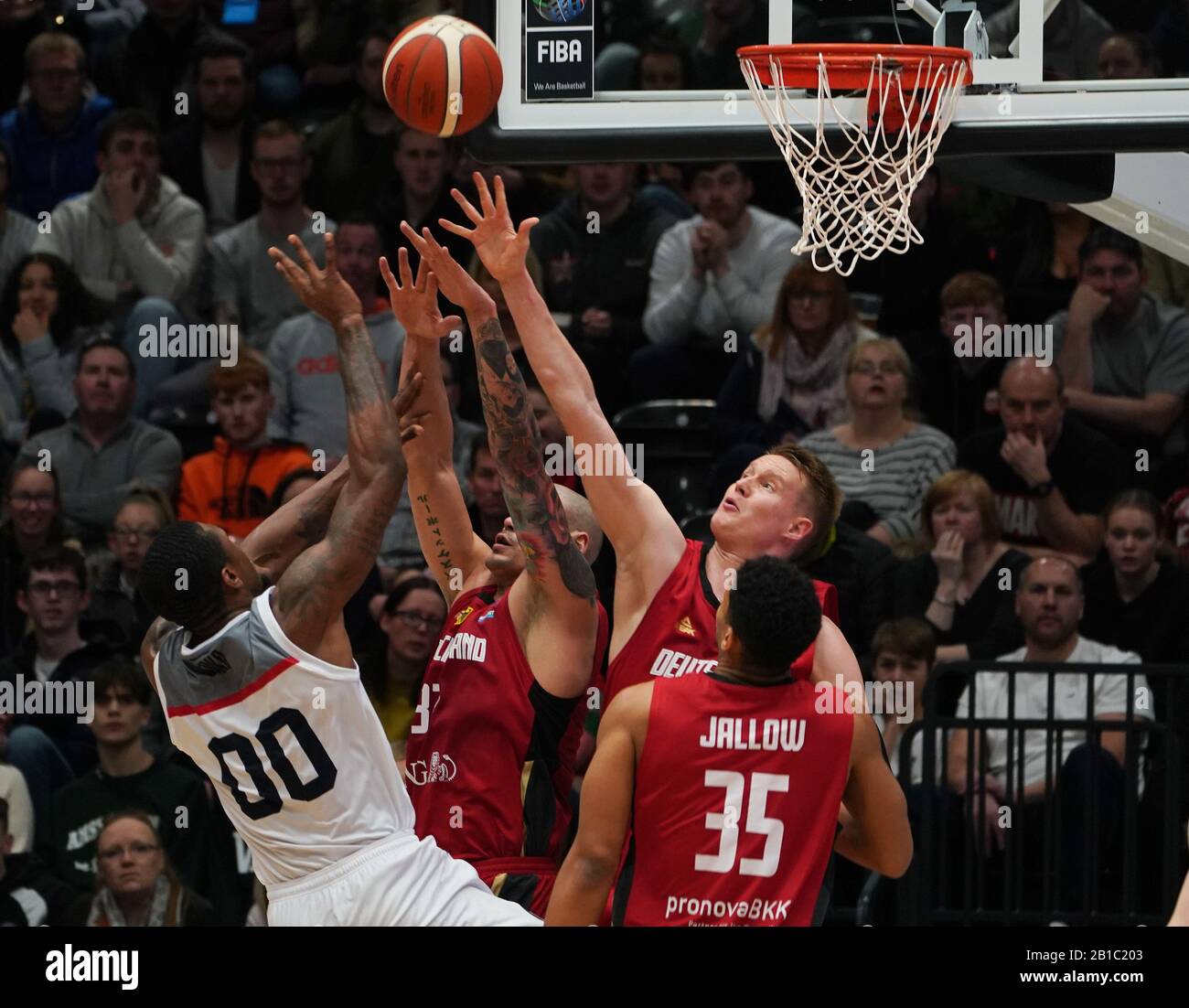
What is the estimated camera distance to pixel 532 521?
15.0 ft

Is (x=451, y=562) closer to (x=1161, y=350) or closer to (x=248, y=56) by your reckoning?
(x=1161, y=350)

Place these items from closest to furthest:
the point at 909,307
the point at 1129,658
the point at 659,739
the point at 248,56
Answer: the point at 659,739, the point at 1129,658, the point at 909,307, the point at 248,56

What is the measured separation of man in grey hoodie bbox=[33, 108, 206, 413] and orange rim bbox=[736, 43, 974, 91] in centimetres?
342

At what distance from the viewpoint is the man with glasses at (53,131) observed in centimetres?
827

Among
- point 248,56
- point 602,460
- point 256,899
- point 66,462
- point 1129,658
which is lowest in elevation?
point 256,899

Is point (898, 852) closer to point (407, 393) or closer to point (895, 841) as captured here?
point (895, 841)

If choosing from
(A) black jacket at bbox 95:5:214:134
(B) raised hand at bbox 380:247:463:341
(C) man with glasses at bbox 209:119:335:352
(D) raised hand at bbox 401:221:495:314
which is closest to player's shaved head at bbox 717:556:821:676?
(D) raised hand at bbox 401:221:495:314

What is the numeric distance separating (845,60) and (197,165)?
156 inches

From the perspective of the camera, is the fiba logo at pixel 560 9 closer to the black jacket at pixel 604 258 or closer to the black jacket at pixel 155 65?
the black jacket at pixel 604 258

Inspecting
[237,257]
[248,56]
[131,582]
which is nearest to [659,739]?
[131,582]

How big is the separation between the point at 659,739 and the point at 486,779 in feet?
2.83

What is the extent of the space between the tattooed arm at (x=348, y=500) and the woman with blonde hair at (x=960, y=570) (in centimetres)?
270

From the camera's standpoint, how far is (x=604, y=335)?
7.62 metres

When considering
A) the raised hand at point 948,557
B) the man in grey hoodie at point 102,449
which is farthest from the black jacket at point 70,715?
the raised hand at point 948,557
